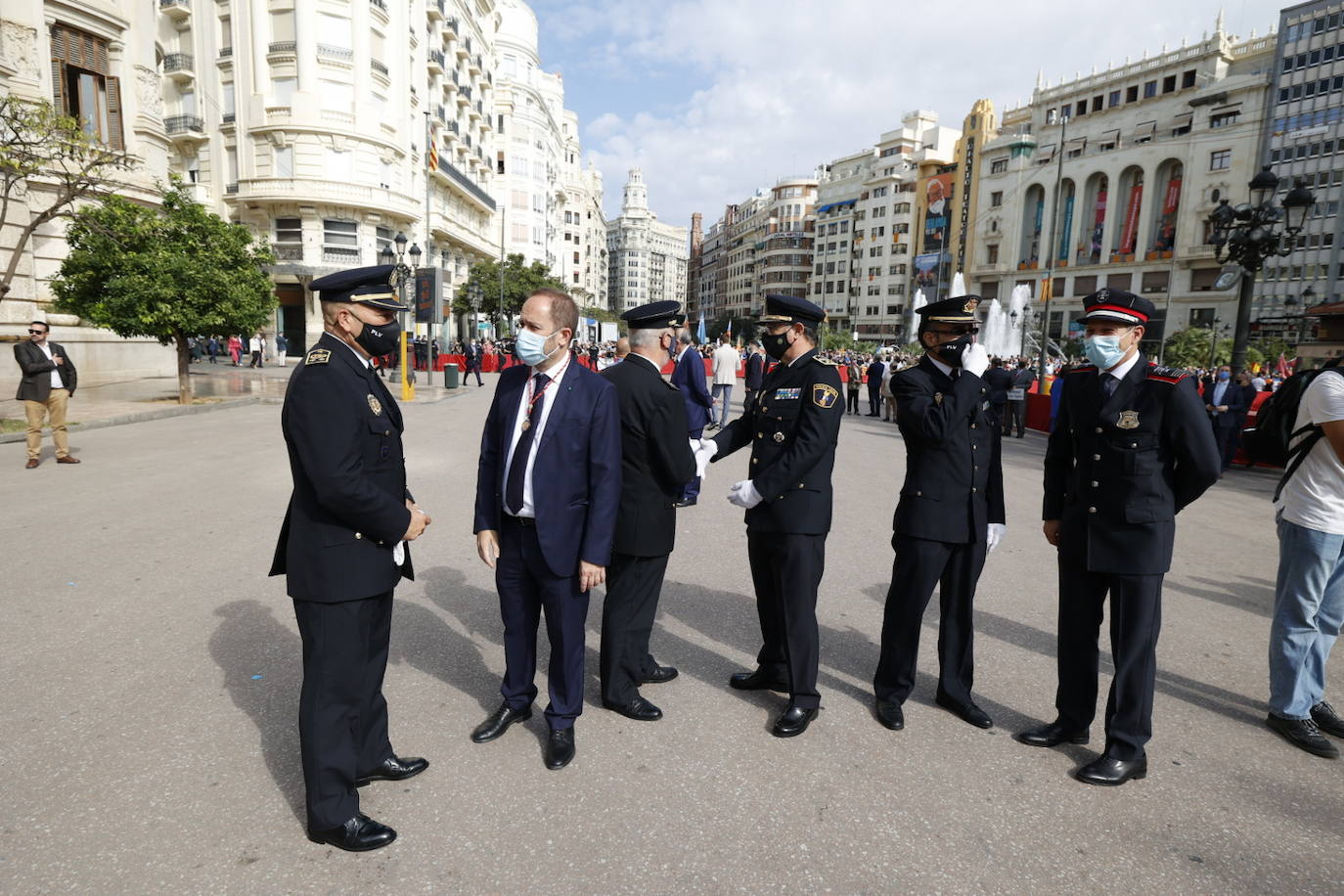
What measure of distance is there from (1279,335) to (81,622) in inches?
2840

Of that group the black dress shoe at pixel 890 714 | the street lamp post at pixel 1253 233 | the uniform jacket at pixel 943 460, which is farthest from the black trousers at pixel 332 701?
the street lamp post at pixel 1253 233

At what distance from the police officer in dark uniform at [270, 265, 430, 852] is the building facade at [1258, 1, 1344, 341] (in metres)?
68.0

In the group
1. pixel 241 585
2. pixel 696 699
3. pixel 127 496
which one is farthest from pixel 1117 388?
pixel 127 496

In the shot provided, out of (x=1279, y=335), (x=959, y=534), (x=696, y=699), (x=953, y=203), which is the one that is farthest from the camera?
(x=953, y=203)

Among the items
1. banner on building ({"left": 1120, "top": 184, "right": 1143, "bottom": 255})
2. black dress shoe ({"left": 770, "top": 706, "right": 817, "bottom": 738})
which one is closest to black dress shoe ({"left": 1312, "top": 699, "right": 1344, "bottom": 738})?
black dress shoe ({"left": 770, "top": 706, "right": 817, "bottom": 738})

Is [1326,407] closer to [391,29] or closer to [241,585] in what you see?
[241,585]

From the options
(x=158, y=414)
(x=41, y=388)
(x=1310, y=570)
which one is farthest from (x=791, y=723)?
(x=158, y=414)

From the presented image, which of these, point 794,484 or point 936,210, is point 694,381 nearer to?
point 794,484

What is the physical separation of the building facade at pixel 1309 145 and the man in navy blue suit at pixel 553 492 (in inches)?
2646

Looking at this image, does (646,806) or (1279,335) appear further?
(1279,335)

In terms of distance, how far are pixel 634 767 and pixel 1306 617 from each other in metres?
3.24

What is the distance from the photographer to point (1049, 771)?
3252 millimetres

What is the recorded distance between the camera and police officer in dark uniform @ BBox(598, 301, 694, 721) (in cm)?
350

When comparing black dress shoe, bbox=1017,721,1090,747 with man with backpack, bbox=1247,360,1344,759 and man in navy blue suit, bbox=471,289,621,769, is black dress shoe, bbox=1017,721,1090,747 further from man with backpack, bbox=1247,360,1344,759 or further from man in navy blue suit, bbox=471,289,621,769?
man in navy blue suit, bbox=471,289,621,769
